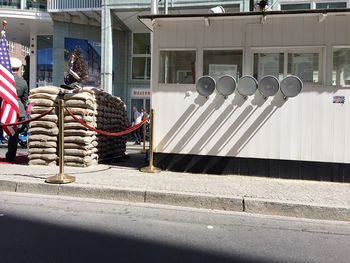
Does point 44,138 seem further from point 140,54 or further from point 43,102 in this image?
point 140,54

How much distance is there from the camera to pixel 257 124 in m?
9.31

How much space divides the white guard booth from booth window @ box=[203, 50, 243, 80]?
0.07 feet

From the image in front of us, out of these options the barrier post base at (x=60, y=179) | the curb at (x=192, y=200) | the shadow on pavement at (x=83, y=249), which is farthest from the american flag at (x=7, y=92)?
the shadow on pavement at (x=83, y=249)

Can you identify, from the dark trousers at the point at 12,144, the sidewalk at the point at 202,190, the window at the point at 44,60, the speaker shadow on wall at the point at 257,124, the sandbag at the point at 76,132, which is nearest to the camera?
the sidewalk at the point at 202,190

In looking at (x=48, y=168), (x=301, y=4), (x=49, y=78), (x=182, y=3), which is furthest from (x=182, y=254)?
(x=49, y=78)

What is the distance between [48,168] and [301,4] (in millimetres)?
14756

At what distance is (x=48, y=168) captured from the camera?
385 inches

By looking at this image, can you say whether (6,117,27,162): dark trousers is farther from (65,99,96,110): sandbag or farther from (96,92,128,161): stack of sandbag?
(96,92,128,161): stack of sandbag

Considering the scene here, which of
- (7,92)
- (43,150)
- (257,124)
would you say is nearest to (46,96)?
(7,92)

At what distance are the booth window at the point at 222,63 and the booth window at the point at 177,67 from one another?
0.29 m

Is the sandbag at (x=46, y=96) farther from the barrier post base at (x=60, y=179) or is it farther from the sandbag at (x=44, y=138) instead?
the barrier post base at (x=60, y=179)

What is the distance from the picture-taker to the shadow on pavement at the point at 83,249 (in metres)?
4.90

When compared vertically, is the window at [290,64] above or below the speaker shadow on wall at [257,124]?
above

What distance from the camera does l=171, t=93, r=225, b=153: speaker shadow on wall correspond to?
31.0 feet
